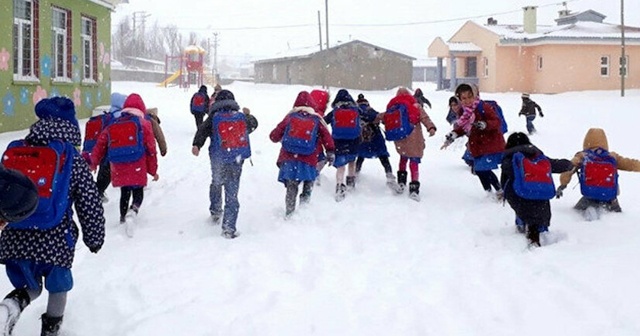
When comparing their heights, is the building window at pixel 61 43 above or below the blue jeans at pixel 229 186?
above

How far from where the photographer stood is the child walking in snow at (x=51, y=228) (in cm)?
349

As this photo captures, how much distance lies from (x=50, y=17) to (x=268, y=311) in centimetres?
1361

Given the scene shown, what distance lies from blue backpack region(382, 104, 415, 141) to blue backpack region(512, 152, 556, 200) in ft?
8.29

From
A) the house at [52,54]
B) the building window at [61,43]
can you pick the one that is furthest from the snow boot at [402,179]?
the building window at [61,43]

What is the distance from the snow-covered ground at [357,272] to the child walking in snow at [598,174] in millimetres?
191

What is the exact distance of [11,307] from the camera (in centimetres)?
344

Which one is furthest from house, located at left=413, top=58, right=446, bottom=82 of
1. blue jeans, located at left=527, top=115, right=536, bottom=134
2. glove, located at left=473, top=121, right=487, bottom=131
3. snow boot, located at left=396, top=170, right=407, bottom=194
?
glove, located at left=473, top=121, right=487, bottom=131

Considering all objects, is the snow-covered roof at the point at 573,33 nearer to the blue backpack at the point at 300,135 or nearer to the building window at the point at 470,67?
the building window at the point at 470,67

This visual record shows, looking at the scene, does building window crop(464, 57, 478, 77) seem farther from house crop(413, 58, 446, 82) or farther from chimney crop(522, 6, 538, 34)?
house crop(413, 58, 446, 82)

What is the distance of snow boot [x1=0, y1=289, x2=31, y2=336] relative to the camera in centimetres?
→ 337

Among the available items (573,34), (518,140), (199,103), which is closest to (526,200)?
(518,140)

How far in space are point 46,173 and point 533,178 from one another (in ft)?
14.6

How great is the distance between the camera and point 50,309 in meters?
3.73

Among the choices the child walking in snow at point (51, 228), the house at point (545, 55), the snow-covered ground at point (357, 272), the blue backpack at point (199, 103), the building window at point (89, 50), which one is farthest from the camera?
the house at point (545, 55)
